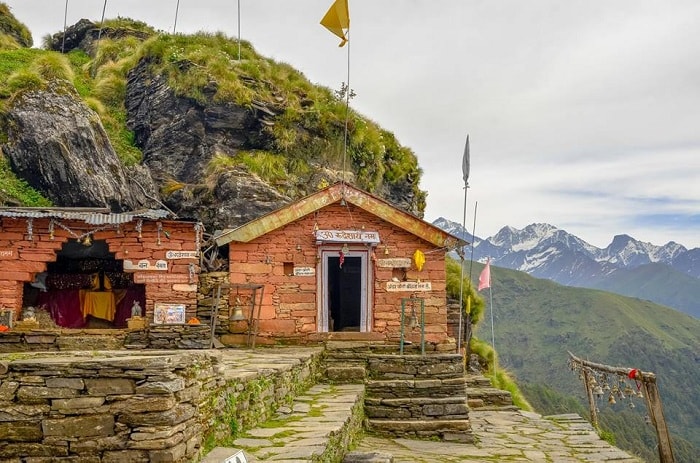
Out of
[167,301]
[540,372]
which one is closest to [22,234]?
[167,301]

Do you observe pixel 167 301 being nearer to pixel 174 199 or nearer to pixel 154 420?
pixel 174 199

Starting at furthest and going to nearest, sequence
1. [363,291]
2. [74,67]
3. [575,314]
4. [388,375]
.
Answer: [575,314] → [74,67] → [363,291] → [388,375]

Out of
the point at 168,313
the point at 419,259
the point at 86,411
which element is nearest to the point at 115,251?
the point at 168,313

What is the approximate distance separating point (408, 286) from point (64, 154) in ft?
38.8

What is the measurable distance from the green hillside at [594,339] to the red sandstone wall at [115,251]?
8757cm

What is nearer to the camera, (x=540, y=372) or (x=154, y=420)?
(x=154, y=420)

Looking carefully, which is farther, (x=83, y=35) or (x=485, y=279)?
(x=83, y=35)

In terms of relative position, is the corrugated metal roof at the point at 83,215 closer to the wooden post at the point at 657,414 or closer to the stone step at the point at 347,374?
the stone step at the point at 347,374

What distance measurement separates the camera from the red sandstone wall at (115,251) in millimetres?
A: 14516

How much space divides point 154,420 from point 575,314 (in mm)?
174859

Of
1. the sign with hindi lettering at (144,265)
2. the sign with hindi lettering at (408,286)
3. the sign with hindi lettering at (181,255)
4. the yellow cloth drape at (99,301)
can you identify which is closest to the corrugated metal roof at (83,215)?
the sign with hindi lettering at (181,255)

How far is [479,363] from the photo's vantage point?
2189 centimetres

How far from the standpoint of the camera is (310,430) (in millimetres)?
7406

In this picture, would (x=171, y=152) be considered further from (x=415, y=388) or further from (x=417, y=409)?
(x=417, y=409)
